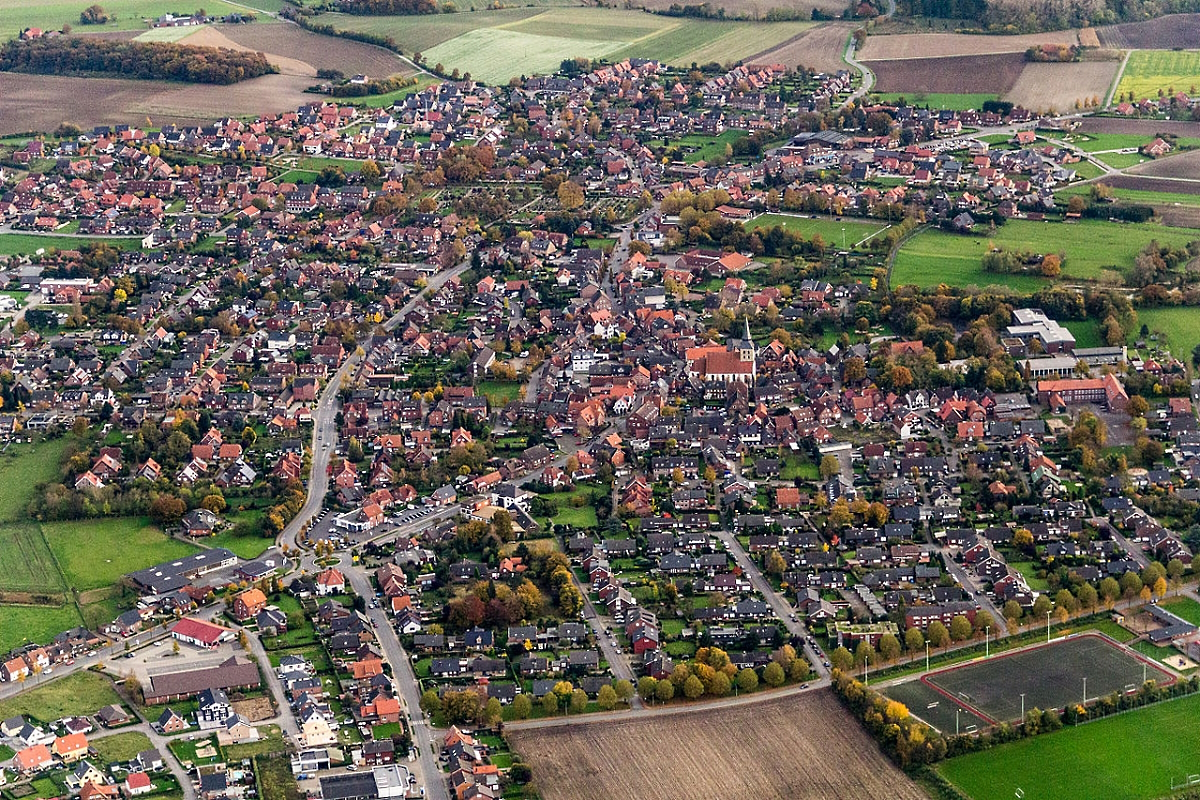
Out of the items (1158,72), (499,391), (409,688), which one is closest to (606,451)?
(499,391)

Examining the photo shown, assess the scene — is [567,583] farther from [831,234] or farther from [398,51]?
[398,51]

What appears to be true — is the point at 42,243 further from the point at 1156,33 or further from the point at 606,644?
the point at 1156,33

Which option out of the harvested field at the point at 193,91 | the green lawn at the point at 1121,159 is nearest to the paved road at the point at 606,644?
the green lawn at the point at 1121,159

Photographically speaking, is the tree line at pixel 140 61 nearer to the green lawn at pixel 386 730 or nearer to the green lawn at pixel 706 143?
the green lawn at pixel 706 143

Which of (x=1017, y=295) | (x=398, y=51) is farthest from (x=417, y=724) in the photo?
(x=398, y=51)

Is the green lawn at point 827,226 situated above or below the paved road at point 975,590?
above

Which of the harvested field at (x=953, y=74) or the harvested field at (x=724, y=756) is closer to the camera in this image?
the harvested field at (x=724, y=756)

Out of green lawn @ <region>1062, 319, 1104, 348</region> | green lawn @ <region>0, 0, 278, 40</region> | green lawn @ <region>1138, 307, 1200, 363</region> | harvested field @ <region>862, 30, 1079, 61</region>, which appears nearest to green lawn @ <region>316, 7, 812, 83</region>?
harvested field @ <region>862, 30, 1079, 61</region>
